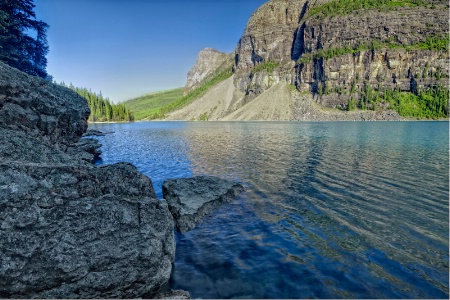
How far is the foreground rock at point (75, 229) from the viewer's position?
6957 mm

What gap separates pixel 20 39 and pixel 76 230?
206 feet

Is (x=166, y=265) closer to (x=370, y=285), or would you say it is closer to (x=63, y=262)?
(x=63, y=262)

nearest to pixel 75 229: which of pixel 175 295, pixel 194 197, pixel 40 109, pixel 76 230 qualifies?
pixel 76 230

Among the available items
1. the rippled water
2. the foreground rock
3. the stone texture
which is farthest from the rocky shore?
the rippled water

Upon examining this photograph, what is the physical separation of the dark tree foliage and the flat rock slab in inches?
1893

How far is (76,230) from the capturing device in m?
7.70

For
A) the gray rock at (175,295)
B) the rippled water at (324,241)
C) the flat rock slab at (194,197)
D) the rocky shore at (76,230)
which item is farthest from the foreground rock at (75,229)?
the flat rock slab at (194,197)

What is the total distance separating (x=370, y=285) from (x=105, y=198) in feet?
31.8

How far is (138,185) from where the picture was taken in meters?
10.5

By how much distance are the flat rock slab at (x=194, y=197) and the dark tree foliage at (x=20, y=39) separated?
158 feet

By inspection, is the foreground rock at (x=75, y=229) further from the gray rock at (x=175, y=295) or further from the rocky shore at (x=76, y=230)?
the gray rock at (x=175, y=295)

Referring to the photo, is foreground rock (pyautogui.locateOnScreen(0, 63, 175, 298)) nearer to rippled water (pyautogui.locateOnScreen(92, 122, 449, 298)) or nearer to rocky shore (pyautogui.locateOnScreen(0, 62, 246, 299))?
rocky shore (pyautogui.locateOnScreen(0, 62, 246, 299))

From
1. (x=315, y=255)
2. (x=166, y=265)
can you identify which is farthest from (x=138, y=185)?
(x=315, y=255)

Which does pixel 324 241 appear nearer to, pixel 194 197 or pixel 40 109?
pixel 194 197
